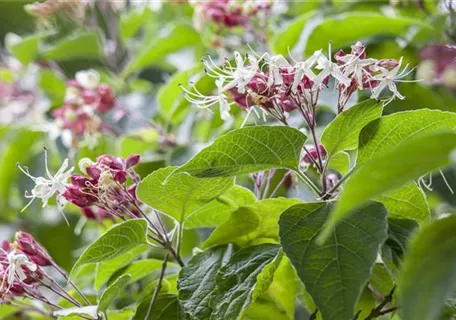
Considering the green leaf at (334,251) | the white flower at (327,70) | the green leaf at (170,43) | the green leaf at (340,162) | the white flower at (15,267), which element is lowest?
the green leaf at (170,43)

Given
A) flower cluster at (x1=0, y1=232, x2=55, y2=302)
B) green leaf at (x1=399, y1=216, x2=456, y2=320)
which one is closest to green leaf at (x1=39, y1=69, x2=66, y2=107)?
flower cluster at (x1=0, y1=232, x2=55, y2=302)

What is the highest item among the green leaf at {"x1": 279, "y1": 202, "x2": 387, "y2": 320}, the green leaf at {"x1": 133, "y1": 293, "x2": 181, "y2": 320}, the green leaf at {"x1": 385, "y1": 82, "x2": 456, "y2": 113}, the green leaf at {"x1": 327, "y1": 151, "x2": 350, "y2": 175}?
the green leaf at {"x1": 279, "y1": 202, "x2": 387, "y2": 320}

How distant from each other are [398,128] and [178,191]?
0.20m

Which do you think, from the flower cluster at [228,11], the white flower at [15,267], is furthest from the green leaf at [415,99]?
the white flower at [15,267]

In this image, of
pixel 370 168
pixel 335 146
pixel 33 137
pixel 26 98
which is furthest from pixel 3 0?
pixel 370 168

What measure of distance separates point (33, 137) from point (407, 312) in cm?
109

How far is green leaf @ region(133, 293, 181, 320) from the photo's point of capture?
685mm

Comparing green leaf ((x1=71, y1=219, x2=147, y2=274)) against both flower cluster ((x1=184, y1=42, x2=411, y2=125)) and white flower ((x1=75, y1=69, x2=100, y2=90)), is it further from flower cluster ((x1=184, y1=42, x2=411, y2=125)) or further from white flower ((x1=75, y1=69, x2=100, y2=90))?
white flower ((x1=75, y1=69, x2=100, y2=90))

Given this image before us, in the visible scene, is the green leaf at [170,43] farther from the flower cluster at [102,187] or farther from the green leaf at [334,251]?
the green leaf at [334,251]

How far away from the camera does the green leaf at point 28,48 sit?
1.38 meters

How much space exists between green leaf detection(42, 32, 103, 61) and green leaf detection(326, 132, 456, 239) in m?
1.08

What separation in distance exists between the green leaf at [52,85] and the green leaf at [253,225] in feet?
2.93

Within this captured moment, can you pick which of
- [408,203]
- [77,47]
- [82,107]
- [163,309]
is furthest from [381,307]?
[77,47]

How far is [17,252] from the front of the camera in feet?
2.34
